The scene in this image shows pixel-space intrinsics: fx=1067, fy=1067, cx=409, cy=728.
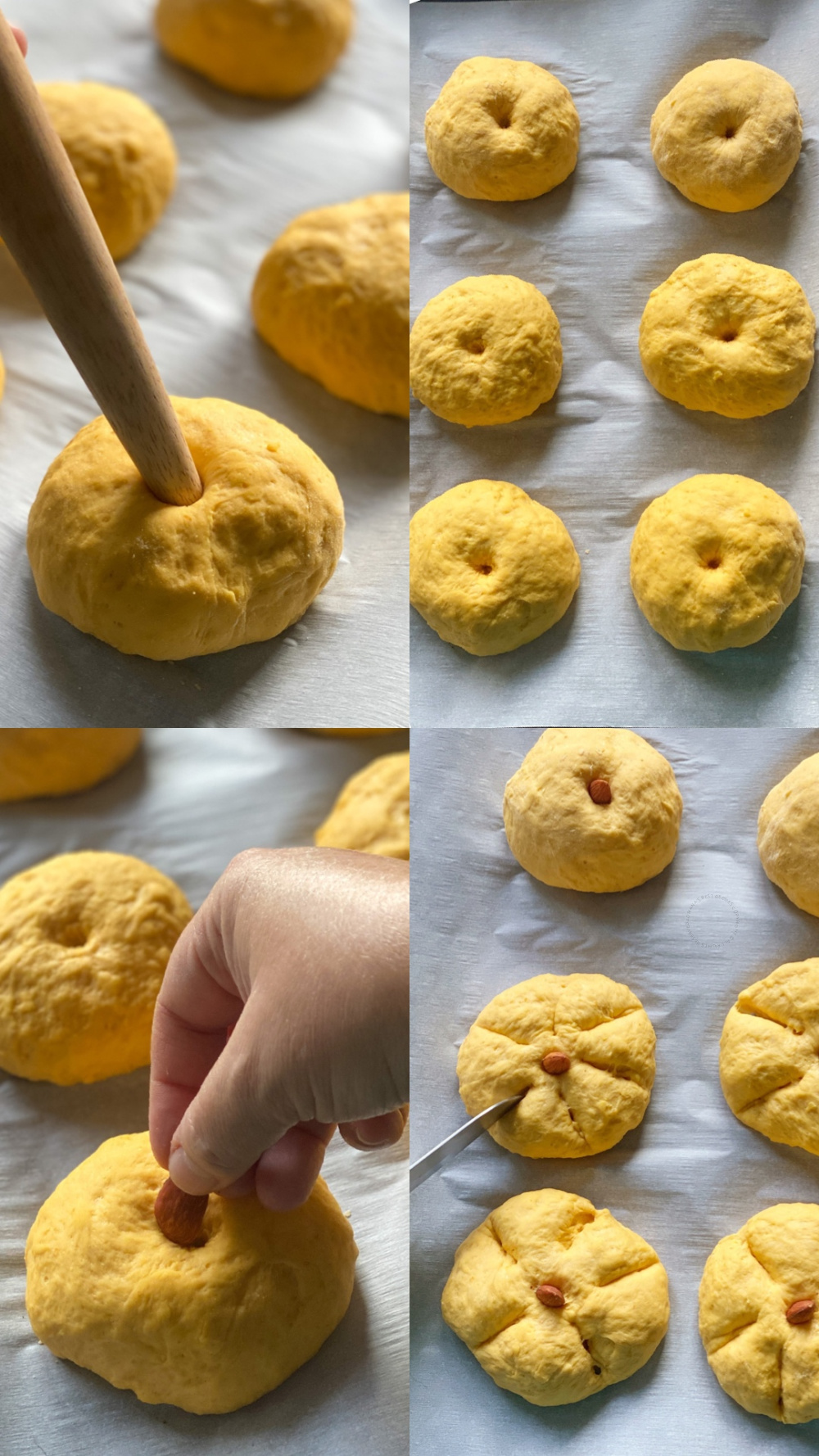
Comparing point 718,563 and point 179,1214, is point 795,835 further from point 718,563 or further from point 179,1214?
point 179,1214

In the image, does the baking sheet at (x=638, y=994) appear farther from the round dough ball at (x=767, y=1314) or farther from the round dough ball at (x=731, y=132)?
the round dough ball at (x=731, y=132)

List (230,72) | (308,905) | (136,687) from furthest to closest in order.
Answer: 1. (230,72)
2. (136,687)
3. (308,905)

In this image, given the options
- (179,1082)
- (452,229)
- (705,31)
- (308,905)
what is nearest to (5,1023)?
(179,1082)

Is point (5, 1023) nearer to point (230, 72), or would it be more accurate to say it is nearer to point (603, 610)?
point (603, 610)

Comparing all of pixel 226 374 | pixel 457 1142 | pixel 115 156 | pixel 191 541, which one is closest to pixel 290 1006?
pixel 457 1142

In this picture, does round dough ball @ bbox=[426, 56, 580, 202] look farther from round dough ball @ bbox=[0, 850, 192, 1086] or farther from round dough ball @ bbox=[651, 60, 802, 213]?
round dough ball @ bbox=[0, 850, 192, 1086]
